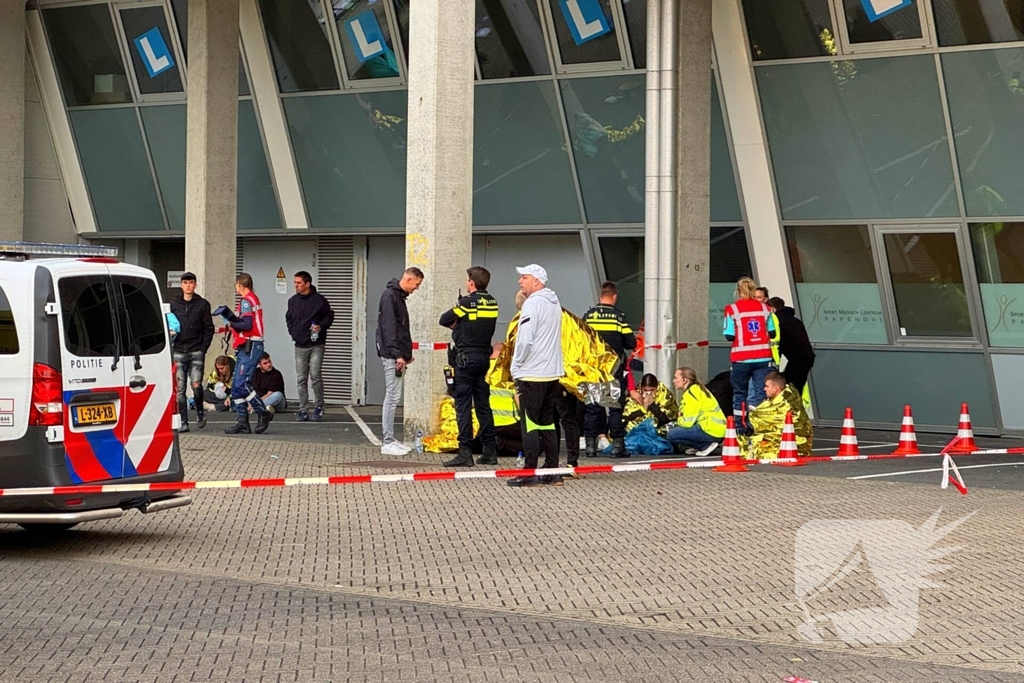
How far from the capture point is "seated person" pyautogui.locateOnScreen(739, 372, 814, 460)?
15.0m

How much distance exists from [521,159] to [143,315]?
37.6 feet

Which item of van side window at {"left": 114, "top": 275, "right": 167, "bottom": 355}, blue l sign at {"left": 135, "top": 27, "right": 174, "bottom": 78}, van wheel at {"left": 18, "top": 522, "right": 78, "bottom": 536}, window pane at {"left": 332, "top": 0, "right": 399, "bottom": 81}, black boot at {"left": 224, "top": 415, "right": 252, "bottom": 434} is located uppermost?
blue l sign at {"left": 135, "top": 27, "right": 174, "bottom": 78}

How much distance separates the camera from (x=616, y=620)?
7.58m

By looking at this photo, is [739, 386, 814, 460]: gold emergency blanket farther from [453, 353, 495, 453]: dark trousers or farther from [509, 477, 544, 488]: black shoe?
[509, 477, 544, 488]: black shoe

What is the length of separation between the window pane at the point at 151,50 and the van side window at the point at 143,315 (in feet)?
47.9

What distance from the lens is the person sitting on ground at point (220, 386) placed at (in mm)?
20438

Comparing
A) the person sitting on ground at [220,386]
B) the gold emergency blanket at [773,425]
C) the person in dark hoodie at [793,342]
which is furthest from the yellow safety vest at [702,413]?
the person sitting on ground at [220,386]

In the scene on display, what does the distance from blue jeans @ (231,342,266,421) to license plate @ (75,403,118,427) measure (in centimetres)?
765

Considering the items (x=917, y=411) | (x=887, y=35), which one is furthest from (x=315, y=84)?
(x=917, y=411)

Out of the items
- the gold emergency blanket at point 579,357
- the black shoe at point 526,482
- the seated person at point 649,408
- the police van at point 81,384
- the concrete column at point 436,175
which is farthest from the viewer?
the seated person at point 649,408

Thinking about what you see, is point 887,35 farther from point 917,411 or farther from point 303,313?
point 303,313

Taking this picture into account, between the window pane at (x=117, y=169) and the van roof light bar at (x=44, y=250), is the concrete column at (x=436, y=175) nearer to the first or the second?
the van roof light bar at (x=44, y=250)

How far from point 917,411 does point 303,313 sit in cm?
791

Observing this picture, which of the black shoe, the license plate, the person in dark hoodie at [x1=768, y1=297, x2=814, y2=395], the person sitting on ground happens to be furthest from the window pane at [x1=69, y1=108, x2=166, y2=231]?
the license plate
